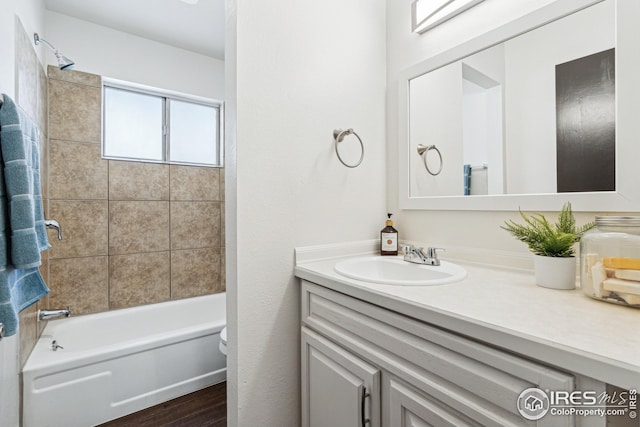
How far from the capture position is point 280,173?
125cm

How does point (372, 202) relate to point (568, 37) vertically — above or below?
below

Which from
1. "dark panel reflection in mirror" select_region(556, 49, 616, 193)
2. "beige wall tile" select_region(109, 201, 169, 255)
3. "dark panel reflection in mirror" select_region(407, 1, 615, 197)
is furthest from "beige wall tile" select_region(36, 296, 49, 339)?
"dark panel reflection in mirror" select_region(556, 49, 616, 193)

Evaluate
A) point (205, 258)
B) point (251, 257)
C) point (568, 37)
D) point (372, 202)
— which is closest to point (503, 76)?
point (568, 37)

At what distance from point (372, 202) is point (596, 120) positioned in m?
0.90

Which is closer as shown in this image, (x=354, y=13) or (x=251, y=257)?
(x=251, y=257)

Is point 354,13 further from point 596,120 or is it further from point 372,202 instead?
point 596,120

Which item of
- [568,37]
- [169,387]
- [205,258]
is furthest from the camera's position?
[205,258]

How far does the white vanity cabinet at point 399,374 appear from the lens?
1.98ft

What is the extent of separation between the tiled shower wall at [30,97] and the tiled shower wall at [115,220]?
12 centimetres

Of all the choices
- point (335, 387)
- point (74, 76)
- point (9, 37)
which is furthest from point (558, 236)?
point (74, 76)

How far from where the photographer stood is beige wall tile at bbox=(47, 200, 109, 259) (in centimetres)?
218

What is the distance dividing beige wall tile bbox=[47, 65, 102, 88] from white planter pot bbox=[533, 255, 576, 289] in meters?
3.00

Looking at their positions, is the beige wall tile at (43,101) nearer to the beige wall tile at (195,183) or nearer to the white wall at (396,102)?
the beige wall tile at (195,183)

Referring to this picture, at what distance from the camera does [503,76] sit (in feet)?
3.90
